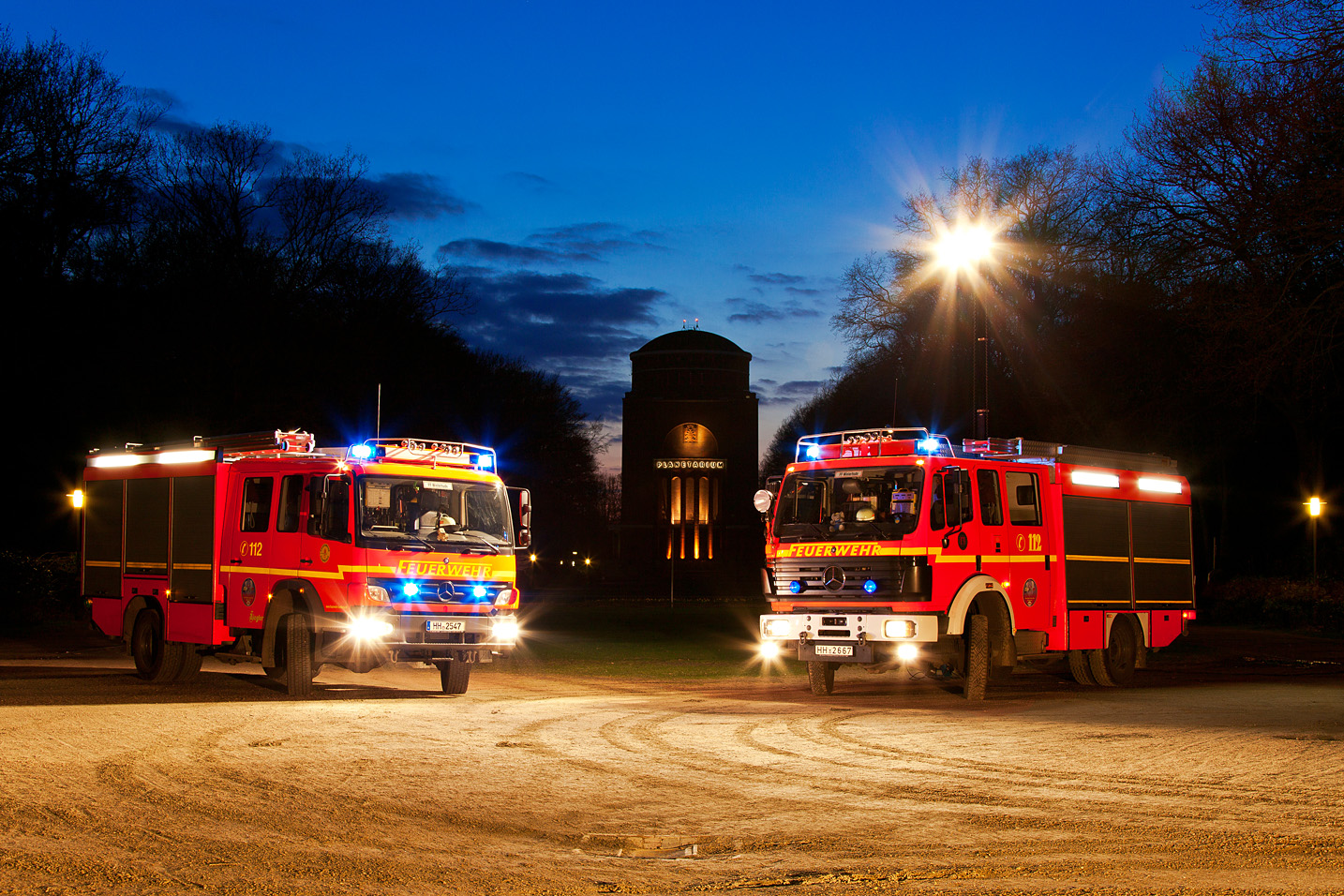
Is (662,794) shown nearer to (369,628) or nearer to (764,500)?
(369,628)

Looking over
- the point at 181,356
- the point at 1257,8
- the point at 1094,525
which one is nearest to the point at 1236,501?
the point at 1257,8

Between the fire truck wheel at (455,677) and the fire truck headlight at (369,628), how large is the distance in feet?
5.80

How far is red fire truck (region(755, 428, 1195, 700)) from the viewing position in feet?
50.4

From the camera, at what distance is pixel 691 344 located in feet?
305

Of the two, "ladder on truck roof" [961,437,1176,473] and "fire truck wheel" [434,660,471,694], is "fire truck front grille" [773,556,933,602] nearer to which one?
"ladder on truck roof" [961,437,1176,473]

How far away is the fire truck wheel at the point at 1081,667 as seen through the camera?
1838cm

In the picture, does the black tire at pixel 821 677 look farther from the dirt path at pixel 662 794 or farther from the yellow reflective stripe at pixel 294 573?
the yellow reflective stripe at pixel 294 573

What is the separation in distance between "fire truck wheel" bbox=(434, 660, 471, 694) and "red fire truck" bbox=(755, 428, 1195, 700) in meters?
3.89

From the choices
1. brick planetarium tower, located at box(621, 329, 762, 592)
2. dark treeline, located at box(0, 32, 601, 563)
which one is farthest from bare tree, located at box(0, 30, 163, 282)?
brick planetarium tower, located at box(621, 329, 762, 592)

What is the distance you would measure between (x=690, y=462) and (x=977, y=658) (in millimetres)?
75741

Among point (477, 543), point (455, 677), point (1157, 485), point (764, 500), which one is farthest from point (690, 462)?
point (477, 543)

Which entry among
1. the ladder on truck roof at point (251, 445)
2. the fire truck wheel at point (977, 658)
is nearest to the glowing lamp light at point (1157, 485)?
the fire truck wheel at point (977, 658)

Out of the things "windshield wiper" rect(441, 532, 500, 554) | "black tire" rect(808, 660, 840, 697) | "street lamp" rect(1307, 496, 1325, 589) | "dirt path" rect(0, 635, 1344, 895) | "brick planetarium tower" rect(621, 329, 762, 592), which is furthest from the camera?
"brick planetarium tower" rect(621, 329, 762, 592)

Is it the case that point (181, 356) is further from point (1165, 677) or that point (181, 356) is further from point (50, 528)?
point (1165, 677)
